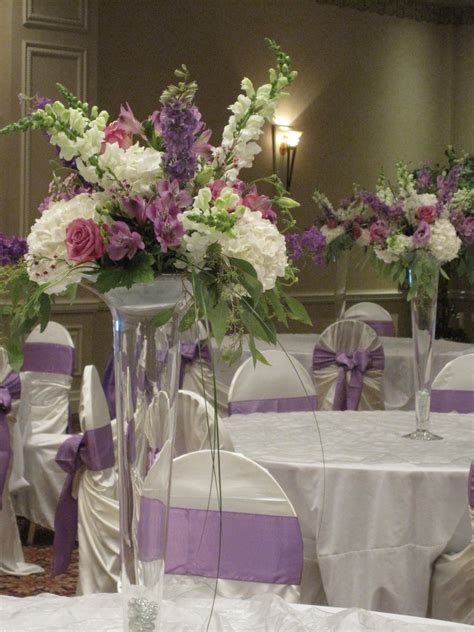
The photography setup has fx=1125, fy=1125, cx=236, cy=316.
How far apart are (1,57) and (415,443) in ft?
18.1

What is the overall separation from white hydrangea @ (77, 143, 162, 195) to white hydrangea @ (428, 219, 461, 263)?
83.7 inches

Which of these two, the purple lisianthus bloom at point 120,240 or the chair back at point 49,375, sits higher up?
the purple lisianthus bloom at point 120,240

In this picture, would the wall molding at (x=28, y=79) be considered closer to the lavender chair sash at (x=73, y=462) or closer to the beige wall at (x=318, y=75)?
the beige wall at (x=318, y=75)

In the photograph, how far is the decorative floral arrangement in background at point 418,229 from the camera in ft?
11.2

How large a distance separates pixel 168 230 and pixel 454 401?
10.4ft

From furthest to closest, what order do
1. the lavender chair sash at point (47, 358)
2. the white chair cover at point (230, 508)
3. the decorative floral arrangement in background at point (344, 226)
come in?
the decorative floral arrangement in background at point (344, 226)
the lavender chair sash at point (47, 358)
the white chair cover at point (230, 508)

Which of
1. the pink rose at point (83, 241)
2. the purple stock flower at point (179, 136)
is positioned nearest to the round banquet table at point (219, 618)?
the pink rose at point (83, 241)

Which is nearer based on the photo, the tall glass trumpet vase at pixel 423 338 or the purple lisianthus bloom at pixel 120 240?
the purple lisianthus bloom at pixel 120 240

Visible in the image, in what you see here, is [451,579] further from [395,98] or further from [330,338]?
[395,98]

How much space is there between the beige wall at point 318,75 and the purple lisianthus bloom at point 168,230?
7797 mm

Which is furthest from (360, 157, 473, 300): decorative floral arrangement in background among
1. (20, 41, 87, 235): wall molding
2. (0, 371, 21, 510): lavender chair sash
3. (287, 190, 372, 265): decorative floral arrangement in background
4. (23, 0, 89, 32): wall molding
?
(23, 0, 89, 32): wall molding

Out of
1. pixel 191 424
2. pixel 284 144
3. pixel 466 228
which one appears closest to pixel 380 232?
pixel 466 228

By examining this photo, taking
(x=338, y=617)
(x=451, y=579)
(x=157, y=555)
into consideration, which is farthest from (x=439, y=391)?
(x=157, y=555)

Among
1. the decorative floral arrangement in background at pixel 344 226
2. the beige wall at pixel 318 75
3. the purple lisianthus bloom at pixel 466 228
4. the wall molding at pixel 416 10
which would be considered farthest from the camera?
the wall molding at pixel 416 10
